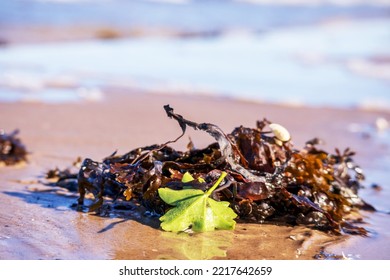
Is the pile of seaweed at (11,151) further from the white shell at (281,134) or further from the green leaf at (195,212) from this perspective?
the white shell at (281,134)

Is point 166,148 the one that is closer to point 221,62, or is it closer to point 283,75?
point 283,75

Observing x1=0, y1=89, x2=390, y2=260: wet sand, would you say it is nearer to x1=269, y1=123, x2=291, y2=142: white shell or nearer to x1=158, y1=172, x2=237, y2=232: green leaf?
x1=158, y1=172, x2=237, y2=232: green leaf

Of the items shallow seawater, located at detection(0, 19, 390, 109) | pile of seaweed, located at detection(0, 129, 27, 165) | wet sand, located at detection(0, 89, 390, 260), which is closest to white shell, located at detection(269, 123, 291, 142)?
wet sand, located at detection(0, 89, 390, 260)

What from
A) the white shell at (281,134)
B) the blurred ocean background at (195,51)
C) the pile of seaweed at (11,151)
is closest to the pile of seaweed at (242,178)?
the white shell at (281,134)

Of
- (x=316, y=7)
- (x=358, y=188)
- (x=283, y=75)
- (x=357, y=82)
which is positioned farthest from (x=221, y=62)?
(x=316, y=7)

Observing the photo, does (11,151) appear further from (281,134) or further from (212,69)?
(212,69)

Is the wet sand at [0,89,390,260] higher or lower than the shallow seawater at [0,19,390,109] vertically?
lower
